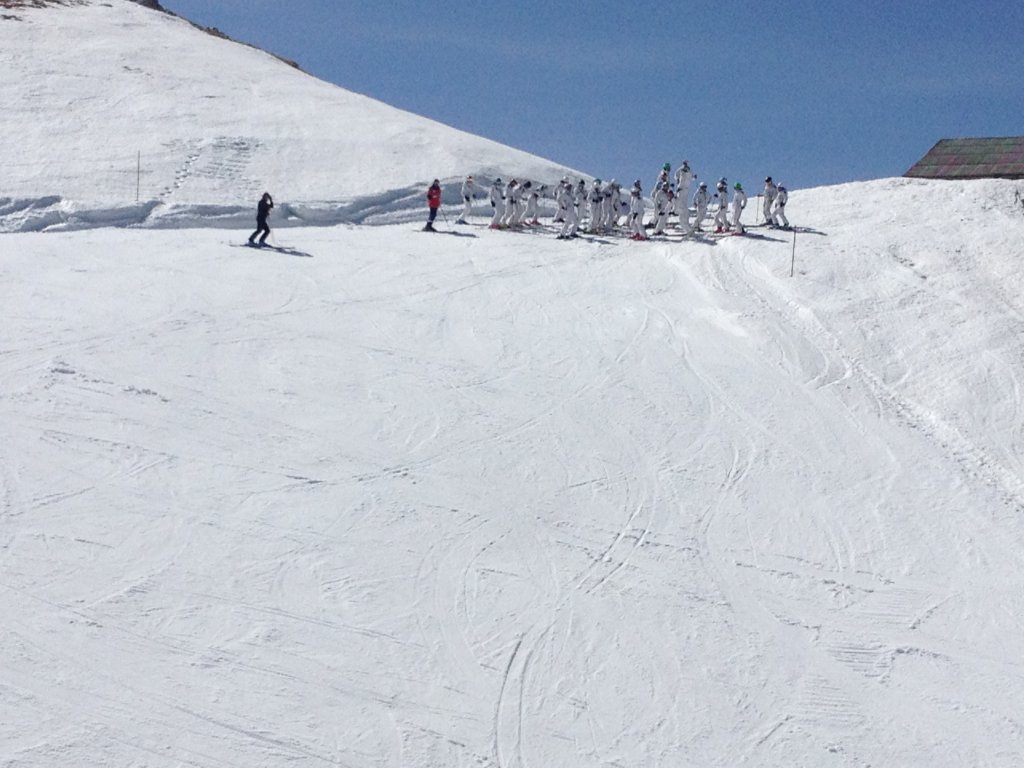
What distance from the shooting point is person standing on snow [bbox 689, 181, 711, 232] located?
2570 centimetres

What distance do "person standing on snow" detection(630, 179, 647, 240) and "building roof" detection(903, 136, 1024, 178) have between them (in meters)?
10.1

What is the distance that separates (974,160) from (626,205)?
1080cm

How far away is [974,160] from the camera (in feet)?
106

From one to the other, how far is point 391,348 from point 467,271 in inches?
194

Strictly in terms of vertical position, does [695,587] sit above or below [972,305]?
below

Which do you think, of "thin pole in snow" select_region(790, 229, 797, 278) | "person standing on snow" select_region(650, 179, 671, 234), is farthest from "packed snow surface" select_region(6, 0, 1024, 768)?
"person standing on snow" select_region(650, 179, 671, 234)

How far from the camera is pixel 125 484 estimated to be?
12.4 m

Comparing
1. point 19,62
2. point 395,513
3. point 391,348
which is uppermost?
point 19,62

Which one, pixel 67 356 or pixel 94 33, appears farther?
pixel 94 33

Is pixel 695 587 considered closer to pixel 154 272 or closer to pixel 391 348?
pixel 391 348

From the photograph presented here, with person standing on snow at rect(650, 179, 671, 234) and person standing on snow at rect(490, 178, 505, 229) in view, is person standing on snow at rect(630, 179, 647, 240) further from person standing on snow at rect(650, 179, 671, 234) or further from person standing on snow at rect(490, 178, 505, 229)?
person standing on snow at rect(490, 178, 505, 229)

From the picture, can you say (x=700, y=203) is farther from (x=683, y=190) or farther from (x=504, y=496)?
(x=504, y=496)

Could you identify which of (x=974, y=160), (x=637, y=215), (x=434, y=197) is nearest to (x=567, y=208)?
(x=637, y=215)

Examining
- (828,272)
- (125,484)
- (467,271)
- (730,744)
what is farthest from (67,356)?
(828,272)
